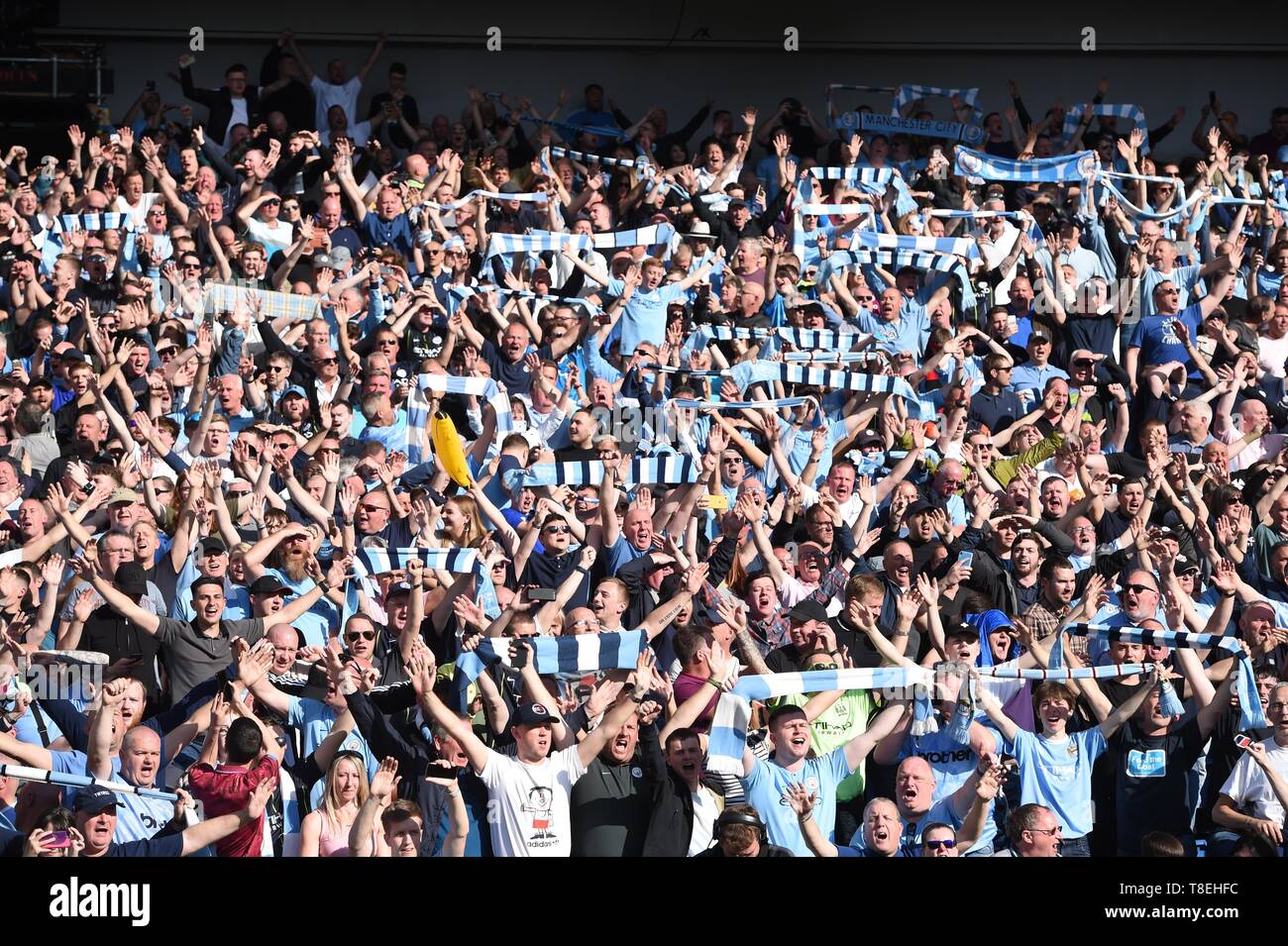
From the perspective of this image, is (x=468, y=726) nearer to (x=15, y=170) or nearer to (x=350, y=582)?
(x=350, y=582)

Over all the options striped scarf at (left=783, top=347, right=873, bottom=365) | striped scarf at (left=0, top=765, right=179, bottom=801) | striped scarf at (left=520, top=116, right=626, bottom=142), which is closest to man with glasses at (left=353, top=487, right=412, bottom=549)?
striped scarf at (left=0, top=765, right=179, bottom=801)

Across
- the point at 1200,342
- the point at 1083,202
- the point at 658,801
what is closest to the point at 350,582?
the point at 658,801

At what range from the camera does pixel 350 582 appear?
31.7 feet

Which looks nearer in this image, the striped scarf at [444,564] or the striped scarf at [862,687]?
the striped scarf at [862,687]

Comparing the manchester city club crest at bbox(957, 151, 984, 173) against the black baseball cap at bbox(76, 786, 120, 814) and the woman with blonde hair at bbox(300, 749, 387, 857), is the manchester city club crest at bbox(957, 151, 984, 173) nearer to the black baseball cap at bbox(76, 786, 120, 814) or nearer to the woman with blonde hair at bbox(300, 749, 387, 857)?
the woman with blonde hair at bbox(300, 749, 387, 857)

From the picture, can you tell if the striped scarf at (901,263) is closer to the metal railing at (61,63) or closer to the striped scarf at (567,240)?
the striped scarf at (567,240)

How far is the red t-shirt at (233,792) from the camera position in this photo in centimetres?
774

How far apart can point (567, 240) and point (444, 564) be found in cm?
495

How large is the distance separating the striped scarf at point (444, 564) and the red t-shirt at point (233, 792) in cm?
165

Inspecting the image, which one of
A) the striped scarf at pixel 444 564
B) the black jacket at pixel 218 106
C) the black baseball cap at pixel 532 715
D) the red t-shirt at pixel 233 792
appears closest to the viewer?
the red t-shirt at pixel 233 792

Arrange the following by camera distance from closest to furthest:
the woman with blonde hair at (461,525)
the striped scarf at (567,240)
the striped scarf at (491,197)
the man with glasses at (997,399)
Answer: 1. the woman with blonde hair at (461,525)
2. the man with glasses at (997,399)
3. the striped scarf at (567,240)
4. the striped scarf at (491,197)

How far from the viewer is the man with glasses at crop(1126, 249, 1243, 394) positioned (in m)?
13.0

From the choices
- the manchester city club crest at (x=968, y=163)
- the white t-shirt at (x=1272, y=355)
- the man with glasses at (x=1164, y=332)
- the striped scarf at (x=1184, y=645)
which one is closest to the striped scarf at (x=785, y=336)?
the man with glasses at (x=1164, y=332)

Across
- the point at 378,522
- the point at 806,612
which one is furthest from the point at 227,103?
the point at 806,612
